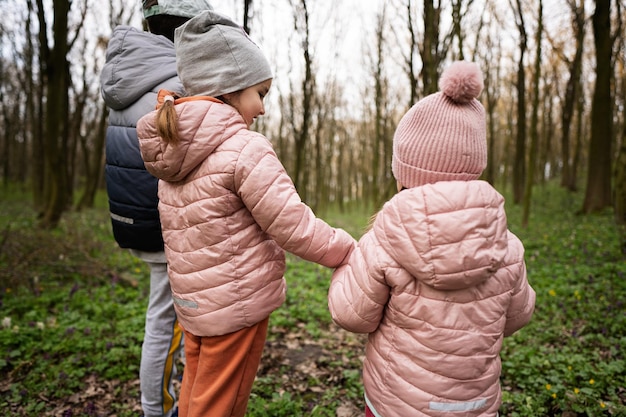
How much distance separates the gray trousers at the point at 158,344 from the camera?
80.3 inches

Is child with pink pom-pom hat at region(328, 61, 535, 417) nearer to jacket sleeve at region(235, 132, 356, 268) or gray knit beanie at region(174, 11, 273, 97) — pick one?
jacket sleeve at region(235, 132, 356, 268)

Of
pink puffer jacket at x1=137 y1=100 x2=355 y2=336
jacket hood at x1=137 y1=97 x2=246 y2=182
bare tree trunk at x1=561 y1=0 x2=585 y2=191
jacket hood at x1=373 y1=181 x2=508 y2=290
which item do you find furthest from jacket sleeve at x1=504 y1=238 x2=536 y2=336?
bare tree trunk at x1=561 y1=0 x2=585 y2=191

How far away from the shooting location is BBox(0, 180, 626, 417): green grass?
8.54 ft

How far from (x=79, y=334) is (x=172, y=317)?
1872 millimetres

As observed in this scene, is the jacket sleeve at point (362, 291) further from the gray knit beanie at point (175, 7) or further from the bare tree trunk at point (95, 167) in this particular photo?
the bare tree trunk at point (95, 167)

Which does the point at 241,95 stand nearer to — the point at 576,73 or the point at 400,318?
the point at 400,318

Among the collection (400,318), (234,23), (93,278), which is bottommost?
(93,278)

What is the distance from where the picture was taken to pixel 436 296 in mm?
1395

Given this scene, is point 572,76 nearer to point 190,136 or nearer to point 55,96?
point 55,96

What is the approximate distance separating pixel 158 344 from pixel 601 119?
11.1 metres

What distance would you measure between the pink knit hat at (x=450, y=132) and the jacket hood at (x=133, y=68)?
1.27 meters

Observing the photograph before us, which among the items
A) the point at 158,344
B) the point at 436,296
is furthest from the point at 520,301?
the point at 158,344

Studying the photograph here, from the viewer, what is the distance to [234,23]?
172cm

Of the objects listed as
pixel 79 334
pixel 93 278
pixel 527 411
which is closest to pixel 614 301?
pixel 527 411
